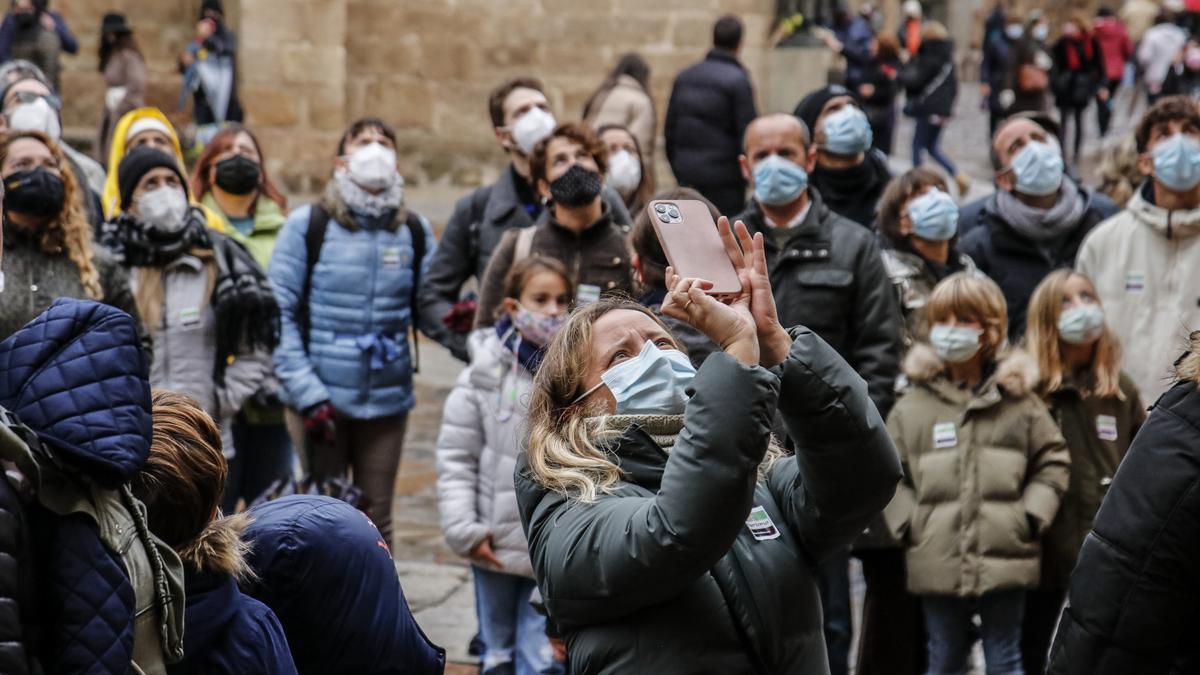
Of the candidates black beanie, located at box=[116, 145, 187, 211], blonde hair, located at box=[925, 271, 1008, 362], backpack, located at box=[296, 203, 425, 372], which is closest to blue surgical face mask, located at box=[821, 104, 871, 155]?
blonde hair, located at box=[925, 271, 1008, 362]

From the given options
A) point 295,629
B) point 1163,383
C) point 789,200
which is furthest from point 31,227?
point 1163,383

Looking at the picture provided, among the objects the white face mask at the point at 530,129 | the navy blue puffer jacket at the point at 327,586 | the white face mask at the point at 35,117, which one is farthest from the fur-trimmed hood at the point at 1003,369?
the white face mask at the point at 35,117

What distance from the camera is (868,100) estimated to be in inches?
720

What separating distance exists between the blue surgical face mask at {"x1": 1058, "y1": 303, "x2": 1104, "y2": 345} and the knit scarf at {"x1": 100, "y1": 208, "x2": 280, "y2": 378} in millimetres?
2884

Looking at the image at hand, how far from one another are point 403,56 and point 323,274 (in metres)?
9.91

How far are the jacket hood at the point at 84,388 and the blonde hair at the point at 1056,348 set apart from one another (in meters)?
3.94

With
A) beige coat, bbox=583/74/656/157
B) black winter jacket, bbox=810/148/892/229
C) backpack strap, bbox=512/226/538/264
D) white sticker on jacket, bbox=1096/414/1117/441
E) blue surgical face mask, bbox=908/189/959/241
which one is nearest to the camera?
white sticker on jacket, bbox=1096/414/1117/441

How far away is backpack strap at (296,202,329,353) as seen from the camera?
678cm

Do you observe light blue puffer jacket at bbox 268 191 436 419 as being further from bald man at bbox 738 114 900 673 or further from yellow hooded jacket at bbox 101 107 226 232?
bald man at bbox 738 114 900 673

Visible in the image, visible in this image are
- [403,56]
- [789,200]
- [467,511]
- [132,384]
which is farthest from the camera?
[403,56]

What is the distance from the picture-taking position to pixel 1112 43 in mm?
23797

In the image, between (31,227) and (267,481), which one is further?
(267,481)

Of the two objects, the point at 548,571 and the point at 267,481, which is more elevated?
the point at 548,571

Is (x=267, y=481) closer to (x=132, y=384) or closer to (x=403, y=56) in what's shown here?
(x=132, y=384)
